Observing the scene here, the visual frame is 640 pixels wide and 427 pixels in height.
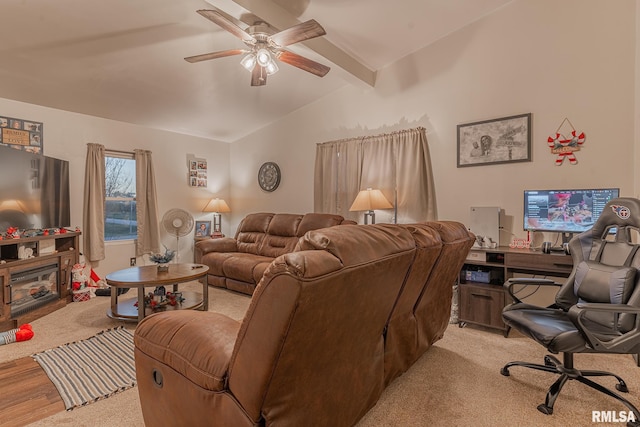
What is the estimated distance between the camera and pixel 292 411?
109cm

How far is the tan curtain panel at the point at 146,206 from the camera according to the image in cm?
489

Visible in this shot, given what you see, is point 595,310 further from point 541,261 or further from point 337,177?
point 337,177

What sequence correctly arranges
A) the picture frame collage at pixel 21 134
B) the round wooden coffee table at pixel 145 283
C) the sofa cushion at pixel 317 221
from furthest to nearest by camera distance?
the sofa cushion at pixel 317 221 < the picture frame collage at pixel 21 134 < the round wooden coffee table at pixel 145 283

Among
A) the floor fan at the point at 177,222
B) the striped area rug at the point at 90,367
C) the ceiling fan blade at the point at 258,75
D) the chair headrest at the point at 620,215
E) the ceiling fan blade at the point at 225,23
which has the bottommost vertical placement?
the striped area rug at the point at 90,367

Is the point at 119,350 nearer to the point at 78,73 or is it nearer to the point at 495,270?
the point at 78,73

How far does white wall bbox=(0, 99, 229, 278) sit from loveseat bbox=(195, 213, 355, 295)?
1097 mm

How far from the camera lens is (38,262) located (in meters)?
3.30

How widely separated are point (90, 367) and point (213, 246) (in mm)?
2513

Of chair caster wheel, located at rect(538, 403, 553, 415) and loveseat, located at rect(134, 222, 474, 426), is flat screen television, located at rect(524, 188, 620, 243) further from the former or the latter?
loveseat, located at rect(134, 222, 474, 426)

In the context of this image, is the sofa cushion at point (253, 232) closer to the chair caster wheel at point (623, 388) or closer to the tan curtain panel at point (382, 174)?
the tan curtain panel at point (382, 174)

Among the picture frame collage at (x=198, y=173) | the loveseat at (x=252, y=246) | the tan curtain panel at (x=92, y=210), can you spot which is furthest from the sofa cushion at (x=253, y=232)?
the tan curtain panel at (x=92, y=210)

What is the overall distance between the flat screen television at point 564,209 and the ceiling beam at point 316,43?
94.4 inches

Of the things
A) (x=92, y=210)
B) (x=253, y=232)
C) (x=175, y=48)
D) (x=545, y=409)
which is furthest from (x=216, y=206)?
(x=545, y=409)

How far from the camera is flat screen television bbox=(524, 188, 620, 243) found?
2.79 m
